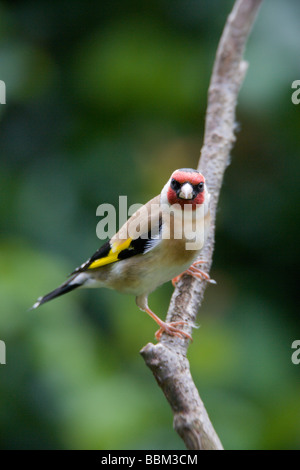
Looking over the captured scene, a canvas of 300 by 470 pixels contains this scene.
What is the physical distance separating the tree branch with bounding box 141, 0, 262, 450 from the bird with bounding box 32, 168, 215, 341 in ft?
0.29

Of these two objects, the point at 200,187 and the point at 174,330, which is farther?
the point at 200,187

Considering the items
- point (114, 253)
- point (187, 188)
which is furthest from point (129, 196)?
point (187, 188)

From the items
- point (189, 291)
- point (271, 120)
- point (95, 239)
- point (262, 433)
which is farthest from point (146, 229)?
point (271, 120)

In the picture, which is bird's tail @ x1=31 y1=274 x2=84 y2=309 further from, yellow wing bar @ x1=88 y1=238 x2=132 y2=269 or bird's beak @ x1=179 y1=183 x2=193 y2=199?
bird's beak @ x1=179 y1=183 x2=193 y2=199

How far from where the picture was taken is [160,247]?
2766 mm

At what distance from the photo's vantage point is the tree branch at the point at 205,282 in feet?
6.34

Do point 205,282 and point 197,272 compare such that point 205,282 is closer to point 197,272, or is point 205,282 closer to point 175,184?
point 197,272

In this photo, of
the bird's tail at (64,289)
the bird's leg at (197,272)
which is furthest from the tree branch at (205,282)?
the bird's tail at (64,289)

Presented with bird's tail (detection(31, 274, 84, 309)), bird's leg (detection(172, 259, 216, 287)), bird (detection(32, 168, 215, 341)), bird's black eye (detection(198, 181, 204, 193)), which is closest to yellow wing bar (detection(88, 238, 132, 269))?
bird (detection(32, 168, 215, 341))

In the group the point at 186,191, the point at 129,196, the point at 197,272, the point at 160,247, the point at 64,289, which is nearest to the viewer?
the point at 186,191

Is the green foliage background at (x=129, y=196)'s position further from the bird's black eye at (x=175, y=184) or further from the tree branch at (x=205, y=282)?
the bird's black eye at (x=175, y=184)

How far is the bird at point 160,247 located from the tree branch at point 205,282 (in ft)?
0.29

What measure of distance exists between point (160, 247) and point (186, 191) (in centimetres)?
28

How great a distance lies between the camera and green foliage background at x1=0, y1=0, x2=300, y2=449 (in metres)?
3.20
